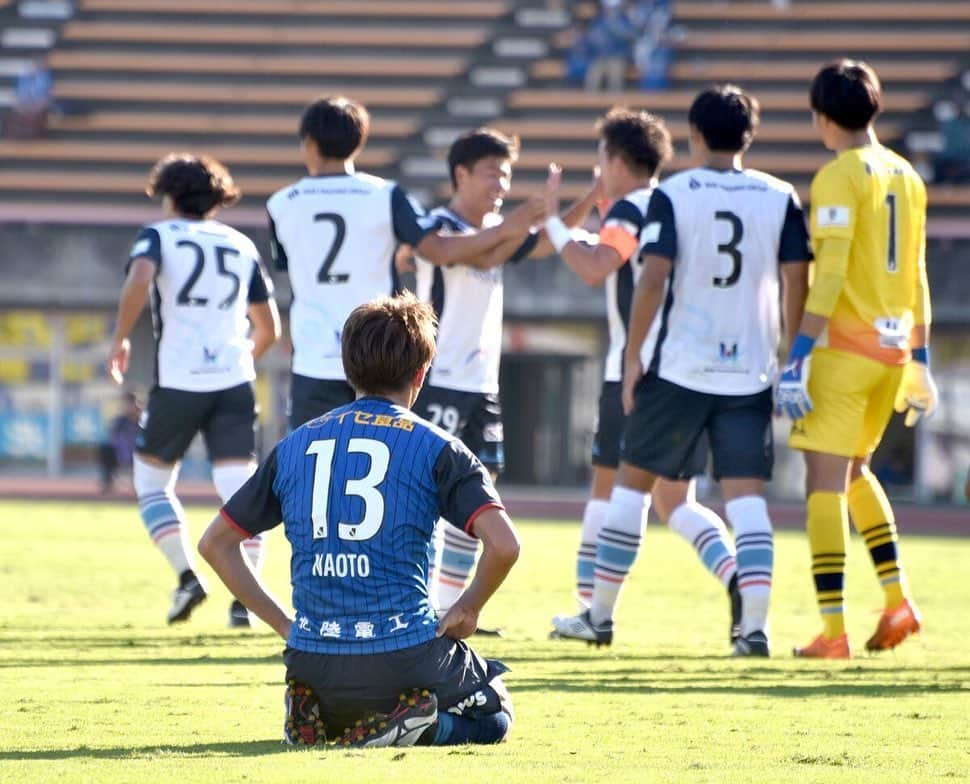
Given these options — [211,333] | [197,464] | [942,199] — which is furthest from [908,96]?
[211,333]

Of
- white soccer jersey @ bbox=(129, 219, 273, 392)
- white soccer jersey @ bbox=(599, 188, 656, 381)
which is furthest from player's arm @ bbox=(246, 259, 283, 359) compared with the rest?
white soccer jersey @ bbox=(599, 188, 656, 381)

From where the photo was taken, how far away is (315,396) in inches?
322

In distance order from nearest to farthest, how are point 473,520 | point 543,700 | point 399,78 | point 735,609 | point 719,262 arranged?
point 473,520 < point 543,700 < point 719,262 < point 735,609 < point 399,78

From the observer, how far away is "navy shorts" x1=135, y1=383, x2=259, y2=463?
8.69 metres

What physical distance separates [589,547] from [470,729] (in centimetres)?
390

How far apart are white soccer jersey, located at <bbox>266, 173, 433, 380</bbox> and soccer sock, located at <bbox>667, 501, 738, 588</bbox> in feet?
5.21

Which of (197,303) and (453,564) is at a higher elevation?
(197,303)

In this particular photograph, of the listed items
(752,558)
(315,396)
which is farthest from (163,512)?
(752,558)

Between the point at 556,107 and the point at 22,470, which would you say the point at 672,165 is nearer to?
the point at 556,107

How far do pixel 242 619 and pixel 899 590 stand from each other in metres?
2.79

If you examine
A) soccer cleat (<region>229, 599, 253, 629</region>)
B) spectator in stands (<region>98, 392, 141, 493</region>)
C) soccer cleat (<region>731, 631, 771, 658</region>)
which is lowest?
spectator in stands (<region>98, 392, 141, 493</region>)

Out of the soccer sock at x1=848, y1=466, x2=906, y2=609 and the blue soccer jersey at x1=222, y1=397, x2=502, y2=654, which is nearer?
the blue soccer jersey at x1=222, y1=397, x2=502, y2=654

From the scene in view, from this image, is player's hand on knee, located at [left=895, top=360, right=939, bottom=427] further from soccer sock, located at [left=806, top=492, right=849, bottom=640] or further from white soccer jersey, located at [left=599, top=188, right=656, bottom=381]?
white soccer jersey, located at [left=599, top=188, right=656, bottom=381]

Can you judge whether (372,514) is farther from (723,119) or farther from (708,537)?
(708,537)
